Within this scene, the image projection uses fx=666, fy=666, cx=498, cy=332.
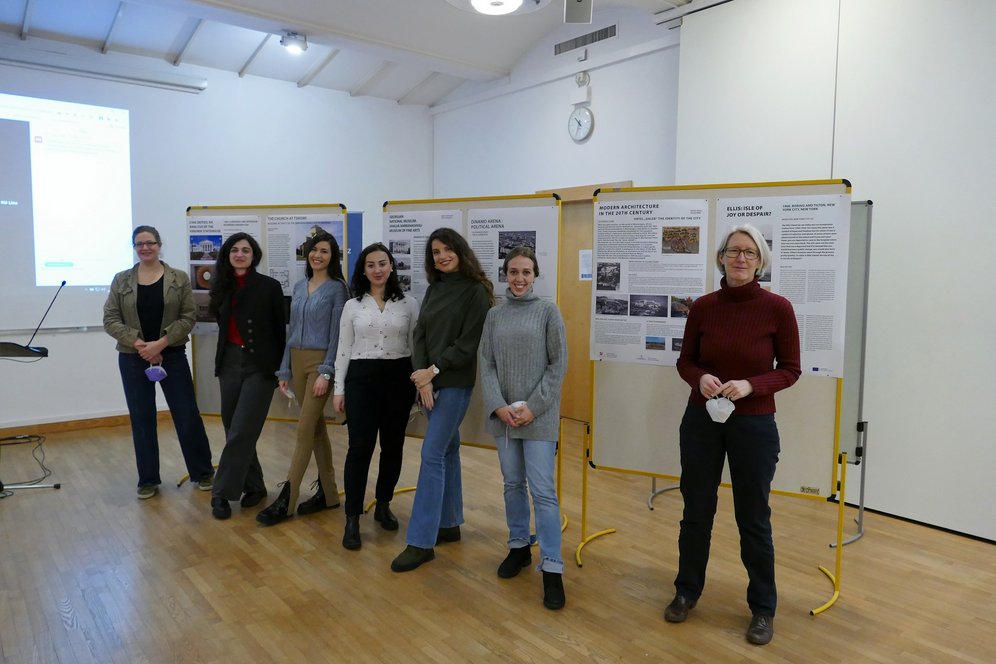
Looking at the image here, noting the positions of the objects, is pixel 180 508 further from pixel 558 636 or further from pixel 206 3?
pixel 206 3

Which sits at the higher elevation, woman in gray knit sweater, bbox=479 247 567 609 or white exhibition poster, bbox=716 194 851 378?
white exhibition poster, bbox=716 194 851 378

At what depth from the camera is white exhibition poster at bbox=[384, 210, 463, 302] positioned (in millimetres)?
3830

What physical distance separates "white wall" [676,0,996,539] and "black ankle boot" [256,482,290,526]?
350 cm

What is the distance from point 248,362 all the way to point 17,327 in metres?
3.14

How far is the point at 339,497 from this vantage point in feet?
13.8

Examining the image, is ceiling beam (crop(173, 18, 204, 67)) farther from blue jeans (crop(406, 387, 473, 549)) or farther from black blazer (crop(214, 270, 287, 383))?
blue jeans (crop(406, 387, 473, 549))

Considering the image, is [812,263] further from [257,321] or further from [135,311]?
[135,311]

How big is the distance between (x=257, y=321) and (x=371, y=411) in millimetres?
1003

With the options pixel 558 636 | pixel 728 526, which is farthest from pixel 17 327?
pixel 728 526

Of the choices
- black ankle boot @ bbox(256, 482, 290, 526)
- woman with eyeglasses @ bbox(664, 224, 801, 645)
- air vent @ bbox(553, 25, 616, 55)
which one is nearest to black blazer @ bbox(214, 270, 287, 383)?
black ankle boot @ bbox(256, 482, 290, 526)

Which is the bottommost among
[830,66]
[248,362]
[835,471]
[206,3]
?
[835,471]

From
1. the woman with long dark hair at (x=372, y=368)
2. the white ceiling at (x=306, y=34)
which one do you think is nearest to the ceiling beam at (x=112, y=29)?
the white ceiling at (x=306, y=34)

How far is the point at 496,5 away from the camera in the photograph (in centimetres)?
299

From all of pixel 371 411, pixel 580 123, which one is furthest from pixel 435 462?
pixel 580 123
